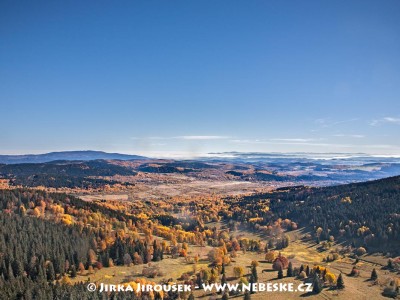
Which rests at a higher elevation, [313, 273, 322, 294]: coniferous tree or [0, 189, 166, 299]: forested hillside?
[0, 189, 166, 299]: forested hillside

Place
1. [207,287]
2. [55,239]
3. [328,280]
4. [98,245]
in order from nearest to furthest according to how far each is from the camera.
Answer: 1. [207,287]
2. [328,280]
3. [55,239]
4. [98,245]

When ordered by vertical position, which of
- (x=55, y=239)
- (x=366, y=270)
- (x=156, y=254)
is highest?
(x=55, y=239)

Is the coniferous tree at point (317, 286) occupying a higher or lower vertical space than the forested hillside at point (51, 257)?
lower

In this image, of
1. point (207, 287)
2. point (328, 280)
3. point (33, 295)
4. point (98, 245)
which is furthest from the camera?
point (98, 245)

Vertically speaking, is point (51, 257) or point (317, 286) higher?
point (51, 257)

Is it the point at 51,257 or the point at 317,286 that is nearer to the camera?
the point at 317,286

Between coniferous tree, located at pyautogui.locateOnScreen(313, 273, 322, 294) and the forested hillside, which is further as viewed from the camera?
coniferous tree, located at pyautogui.locateOnScreen(313, 273, 322, 294)

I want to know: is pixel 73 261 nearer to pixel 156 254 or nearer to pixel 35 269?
pixel 35 269

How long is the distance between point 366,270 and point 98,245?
6476 inches

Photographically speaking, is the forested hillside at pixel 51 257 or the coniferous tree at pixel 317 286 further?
the coniferous tree at pixel 317 286

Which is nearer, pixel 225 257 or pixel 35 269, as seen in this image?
pixel 35 269

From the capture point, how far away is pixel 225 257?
188875 mm

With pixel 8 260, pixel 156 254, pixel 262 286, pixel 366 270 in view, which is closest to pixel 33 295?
pixel 8 260

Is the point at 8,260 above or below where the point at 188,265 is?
above
